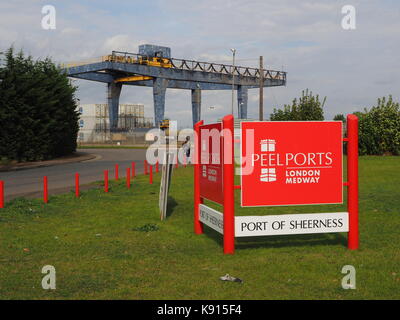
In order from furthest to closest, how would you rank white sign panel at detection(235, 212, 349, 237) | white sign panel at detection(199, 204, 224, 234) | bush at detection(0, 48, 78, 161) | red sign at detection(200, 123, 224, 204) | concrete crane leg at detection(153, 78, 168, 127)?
concrete crane leg at detection(153, 78, 168, 127) → bush at detection(0, 48, 78, 161) → red sign at detection(200, 123, 224, 204) → white sign panel at detection(199, 204, 224, 234) → white sign panel at detection(235, 212, 349, 237)

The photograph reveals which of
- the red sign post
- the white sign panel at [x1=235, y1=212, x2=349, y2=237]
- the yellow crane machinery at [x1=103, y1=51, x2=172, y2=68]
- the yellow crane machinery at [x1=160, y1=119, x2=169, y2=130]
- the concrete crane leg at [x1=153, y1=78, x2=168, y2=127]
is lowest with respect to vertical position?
the white sign panel at [x1=235, y1=212, x2=349, y2=237]

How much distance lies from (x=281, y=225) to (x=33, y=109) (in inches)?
1192

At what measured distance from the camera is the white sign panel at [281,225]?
800 cm

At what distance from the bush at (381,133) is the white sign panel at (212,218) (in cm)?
3552

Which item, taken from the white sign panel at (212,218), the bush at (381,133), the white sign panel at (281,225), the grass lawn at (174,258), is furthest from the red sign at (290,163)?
the bush at (381,133)

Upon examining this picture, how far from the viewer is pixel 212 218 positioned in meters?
8.76

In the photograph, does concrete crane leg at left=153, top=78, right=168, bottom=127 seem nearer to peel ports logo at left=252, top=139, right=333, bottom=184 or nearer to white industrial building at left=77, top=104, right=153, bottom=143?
white industrial building at left=77, top=104, right=153, bottom=143

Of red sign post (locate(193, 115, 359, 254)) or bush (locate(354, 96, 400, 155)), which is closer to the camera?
red sign post (locate(193, 115, 359, 254))

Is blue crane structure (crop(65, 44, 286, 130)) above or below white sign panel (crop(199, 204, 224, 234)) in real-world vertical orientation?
above

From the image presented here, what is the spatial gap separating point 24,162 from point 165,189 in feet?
86.3

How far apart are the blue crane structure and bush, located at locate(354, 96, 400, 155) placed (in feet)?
73.9

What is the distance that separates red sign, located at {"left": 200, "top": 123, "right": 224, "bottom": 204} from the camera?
8484 mm

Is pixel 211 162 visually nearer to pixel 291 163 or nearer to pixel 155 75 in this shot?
pixel 291 163

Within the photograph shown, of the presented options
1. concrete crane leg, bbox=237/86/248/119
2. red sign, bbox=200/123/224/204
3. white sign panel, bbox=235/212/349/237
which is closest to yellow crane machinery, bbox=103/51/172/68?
concrete crane leg, bbox=237/86/248/119
